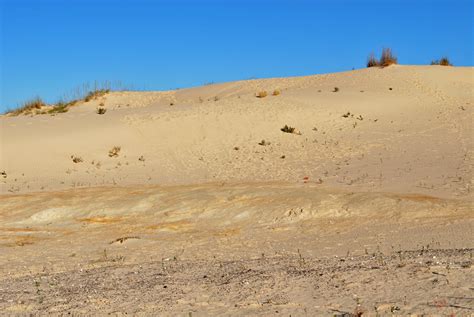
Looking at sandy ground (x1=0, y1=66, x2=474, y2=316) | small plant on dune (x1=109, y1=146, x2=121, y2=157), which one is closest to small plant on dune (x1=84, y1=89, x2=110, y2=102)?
sandy ground (x1=0, y1=66, x2=474, y2=316)

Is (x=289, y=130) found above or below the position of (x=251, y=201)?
above

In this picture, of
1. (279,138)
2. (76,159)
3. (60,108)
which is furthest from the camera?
(60,108)

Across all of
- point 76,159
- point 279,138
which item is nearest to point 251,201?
point 279,138

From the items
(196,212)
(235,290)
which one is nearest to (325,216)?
(196,212)

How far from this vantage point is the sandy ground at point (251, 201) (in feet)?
24.9

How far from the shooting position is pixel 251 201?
1480 cm

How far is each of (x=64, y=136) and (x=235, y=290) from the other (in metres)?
17.6

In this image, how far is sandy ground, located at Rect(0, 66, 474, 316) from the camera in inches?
299

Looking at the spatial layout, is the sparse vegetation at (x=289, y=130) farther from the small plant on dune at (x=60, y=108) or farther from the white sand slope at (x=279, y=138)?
the small plant on dune at (x=60, y=108)

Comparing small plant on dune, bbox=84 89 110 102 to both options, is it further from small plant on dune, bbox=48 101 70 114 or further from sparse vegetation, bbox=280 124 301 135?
sparse vegetation, bbox=280 124 301 135

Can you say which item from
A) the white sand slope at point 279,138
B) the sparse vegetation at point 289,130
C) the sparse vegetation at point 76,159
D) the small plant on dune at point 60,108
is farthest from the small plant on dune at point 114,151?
the small plant on dune at point 60,108

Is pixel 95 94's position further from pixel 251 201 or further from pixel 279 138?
pixel 251 201

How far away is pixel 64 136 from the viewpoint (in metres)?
24.2

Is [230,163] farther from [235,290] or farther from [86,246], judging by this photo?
[235,290]
